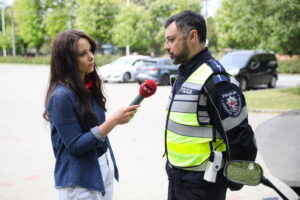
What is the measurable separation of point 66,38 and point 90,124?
56 centimetres

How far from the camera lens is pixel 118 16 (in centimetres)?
4091

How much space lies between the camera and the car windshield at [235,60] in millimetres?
16306

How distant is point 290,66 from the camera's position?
29359mm

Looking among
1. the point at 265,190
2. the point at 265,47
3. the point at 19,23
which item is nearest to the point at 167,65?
the point at 265,47

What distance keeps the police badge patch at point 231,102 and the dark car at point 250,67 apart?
13.6m

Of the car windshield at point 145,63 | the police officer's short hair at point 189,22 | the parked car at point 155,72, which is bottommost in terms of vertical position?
the parked car at point 155,72

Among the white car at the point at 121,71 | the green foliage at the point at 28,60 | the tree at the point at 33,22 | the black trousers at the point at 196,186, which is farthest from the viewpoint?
the tree at the point at 33,22

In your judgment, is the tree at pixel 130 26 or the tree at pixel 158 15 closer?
the tree at pixel 130 26

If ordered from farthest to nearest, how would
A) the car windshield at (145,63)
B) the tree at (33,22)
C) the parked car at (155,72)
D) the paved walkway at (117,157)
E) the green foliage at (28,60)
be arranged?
the tree at (33,22) < the green foliage at (28,60) < the car windshield at (145,63) < the parked car at (155,72) < the paved walkway at (117,157)

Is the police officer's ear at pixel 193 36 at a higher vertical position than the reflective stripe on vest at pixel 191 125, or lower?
higher

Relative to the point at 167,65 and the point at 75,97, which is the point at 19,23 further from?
the point at 75,97

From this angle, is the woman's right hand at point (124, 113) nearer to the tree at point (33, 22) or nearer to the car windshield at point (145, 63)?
the car windshield at point (145, 63)

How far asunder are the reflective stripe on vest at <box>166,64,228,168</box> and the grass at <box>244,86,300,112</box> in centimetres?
907

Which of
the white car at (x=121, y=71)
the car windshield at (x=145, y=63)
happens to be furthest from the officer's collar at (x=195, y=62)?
the white car at (x=121, y=71)
